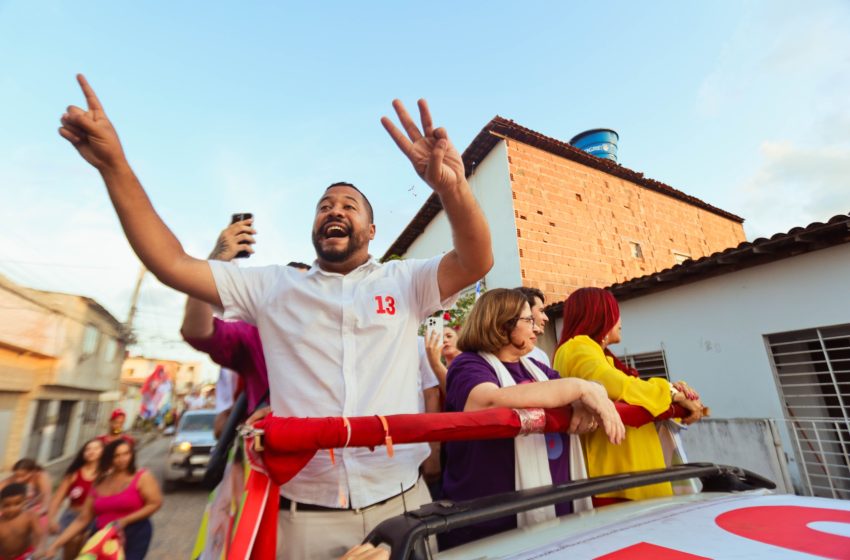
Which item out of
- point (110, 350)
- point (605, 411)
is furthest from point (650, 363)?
point (110, 350)

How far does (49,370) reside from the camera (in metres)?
3.46

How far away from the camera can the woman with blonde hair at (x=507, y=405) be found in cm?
140

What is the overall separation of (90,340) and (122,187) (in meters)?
4.22

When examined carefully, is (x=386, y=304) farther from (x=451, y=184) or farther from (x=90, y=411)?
(x=90, y=411)

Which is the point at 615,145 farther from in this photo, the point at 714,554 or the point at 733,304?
the point at 714,554

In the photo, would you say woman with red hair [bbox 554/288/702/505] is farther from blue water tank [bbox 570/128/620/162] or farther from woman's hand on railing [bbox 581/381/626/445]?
blue water tank [bbox 570/128/620/162]

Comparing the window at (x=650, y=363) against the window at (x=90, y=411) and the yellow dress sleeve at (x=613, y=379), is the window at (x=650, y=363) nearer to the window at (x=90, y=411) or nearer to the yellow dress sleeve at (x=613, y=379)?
the yellow dress sleeve at (x=613, y=379)

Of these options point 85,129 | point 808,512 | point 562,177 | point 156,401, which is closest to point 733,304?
point 562,177

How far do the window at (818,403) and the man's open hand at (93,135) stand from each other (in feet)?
21.0

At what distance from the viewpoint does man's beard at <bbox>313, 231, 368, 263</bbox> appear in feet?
4.98

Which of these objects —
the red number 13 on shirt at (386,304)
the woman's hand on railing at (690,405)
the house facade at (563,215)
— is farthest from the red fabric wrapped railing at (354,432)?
the house facade at (563,215)

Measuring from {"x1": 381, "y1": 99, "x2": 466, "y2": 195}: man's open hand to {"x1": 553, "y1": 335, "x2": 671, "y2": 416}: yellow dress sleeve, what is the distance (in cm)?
110

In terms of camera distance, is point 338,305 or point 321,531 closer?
point 321,531

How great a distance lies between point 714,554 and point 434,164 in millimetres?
1166
